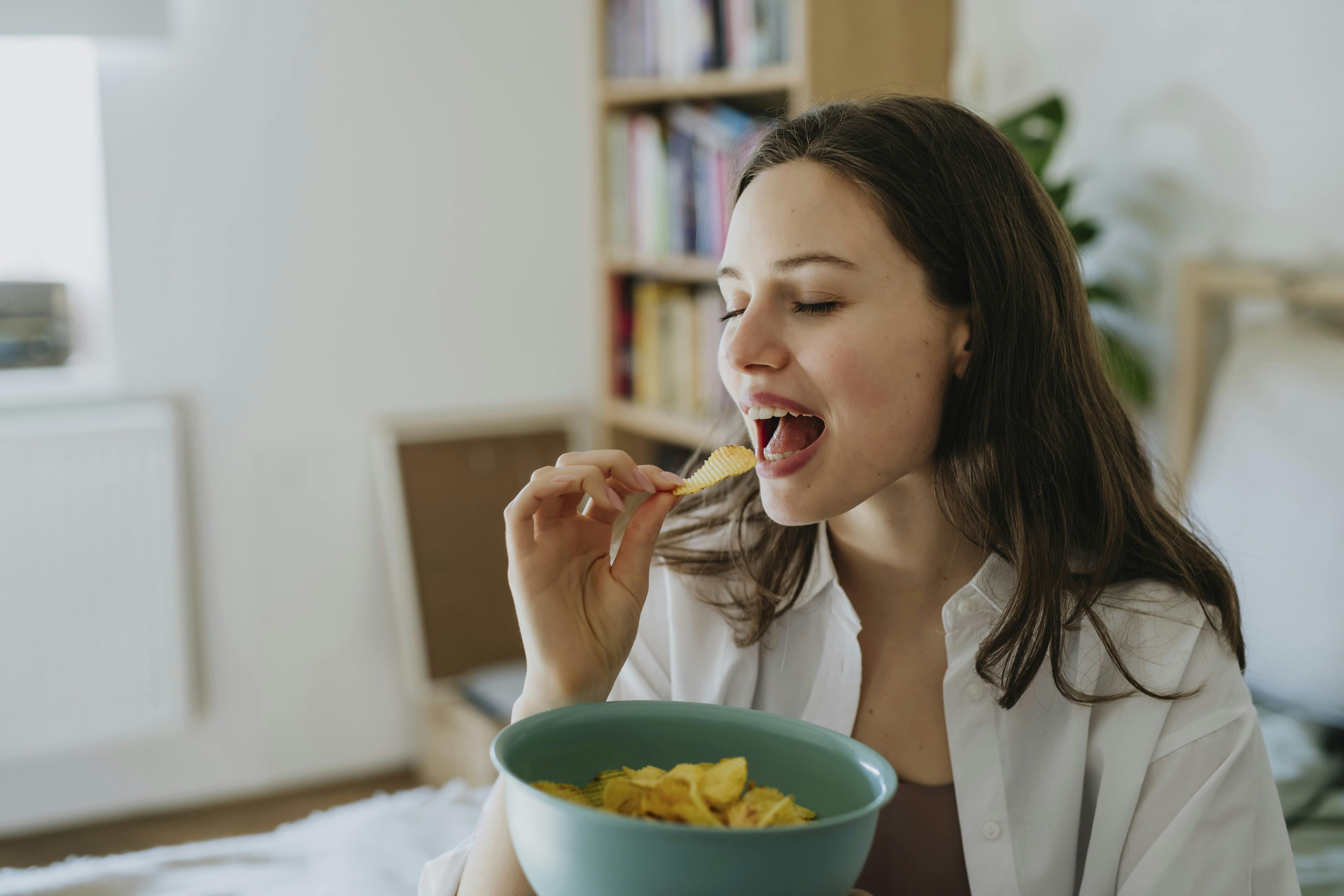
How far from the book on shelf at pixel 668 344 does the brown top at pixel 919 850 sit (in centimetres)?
145

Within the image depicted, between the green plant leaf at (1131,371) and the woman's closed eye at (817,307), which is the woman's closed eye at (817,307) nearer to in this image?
the woman's closed eye at (817,307)

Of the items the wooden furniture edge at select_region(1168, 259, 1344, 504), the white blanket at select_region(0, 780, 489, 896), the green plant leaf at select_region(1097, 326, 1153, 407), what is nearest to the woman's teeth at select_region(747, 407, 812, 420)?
the white blanket at select_region(0, 780, 489, 896)

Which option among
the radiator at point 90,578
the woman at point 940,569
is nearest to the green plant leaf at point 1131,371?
the woman at point 940,569

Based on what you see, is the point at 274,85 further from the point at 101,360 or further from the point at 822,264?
the point at 822,264

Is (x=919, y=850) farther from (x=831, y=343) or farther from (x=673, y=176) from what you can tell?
(x=673, y=176)

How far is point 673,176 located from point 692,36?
0.32 m

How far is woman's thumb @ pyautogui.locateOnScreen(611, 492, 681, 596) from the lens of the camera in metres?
0.89

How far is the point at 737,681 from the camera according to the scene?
108cm

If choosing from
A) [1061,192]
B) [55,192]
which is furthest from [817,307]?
[55,192]

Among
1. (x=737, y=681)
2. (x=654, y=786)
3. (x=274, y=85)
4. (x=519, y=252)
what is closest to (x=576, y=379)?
(x=519, y=252)

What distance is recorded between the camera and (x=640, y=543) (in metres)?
0.89

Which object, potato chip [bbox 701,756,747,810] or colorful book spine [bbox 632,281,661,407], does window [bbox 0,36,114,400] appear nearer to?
colorful book spine [bbox 632,281,661,407]

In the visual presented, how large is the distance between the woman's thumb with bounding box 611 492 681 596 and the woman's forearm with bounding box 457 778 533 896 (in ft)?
0.61

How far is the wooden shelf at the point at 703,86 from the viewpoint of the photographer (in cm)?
213
